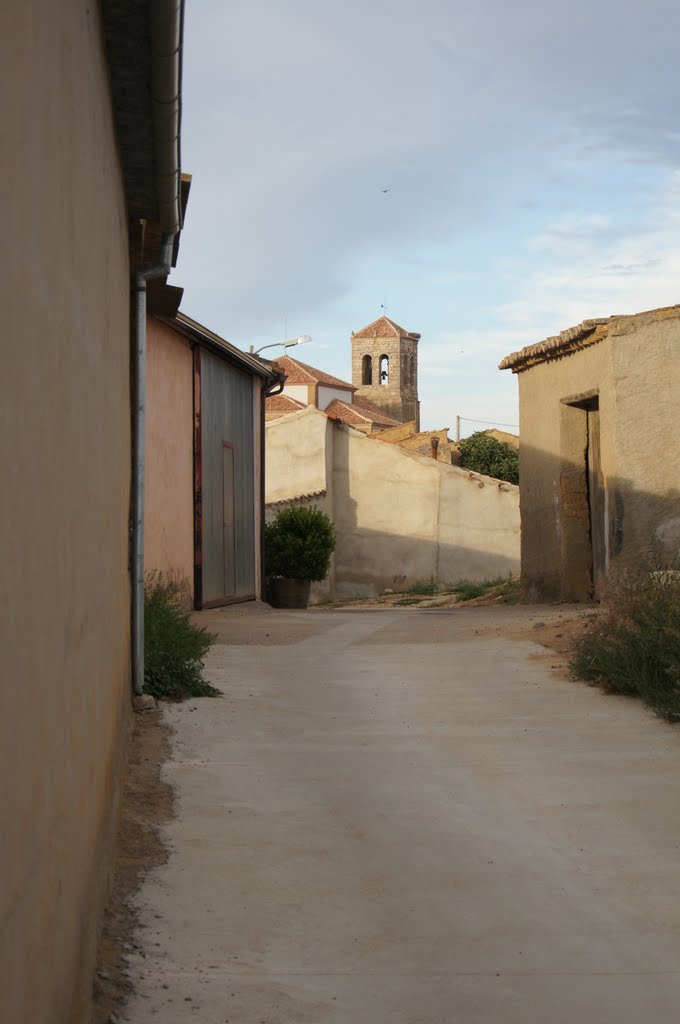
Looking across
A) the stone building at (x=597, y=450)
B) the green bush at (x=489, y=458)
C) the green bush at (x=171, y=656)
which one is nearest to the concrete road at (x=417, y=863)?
the green bush at (x=171, y=656)

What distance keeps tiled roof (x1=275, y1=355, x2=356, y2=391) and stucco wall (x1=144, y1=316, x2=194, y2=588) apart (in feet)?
181

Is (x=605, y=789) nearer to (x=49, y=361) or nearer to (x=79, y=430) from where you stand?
(x=79, y=430)

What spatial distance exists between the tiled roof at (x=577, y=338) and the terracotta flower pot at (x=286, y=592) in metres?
5.69

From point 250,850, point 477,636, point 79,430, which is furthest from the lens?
point 477,636

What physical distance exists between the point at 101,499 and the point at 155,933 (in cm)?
151

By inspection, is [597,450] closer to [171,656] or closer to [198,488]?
[198,488]

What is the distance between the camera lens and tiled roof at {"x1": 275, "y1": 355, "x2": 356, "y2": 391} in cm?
7081

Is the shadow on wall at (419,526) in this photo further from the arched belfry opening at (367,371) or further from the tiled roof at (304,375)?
the arched belfry opening at (367,371)

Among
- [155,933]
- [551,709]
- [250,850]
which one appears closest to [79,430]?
[155,933]

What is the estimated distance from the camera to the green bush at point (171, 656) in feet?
26.0

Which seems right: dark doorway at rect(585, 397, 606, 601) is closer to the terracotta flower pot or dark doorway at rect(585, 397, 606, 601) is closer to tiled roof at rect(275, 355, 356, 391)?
the terracotta flower pot

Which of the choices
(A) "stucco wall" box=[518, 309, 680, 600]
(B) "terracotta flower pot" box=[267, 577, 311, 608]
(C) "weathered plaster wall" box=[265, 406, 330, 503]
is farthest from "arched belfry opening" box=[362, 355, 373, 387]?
(A) "stucco wall" box=[518, 309, 680, 600]

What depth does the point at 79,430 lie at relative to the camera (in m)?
3.10

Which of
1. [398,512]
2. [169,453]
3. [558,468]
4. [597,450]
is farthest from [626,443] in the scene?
[398,512]
